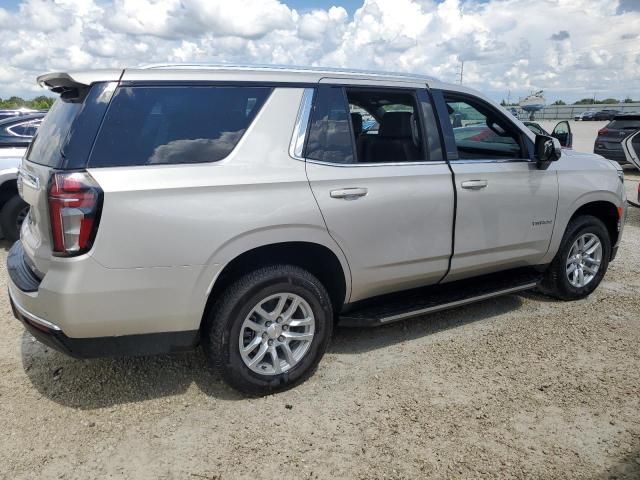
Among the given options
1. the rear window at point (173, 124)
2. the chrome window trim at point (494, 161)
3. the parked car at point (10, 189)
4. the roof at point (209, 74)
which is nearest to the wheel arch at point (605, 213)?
the chrome window trim at point (494, 161)

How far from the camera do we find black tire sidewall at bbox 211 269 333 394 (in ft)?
9.89

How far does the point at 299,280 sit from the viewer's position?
3201 mm

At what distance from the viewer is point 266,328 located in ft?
10.4

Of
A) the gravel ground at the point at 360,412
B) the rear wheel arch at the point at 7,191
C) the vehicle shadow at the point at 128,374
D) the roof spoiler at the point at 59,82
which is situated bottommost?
the vehicle shadow at the point at 128,374

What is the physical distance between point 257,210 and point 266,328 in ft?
2.39

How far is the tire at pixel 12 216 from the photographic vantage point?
6273 millimetres

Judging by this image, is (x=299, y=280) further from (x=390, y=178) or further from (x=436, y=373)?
(x=436, y=373)

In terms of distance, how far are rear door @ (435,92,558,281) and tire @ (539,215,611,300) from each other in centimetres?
32

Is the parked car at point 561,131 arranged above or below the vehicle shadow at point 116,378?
above

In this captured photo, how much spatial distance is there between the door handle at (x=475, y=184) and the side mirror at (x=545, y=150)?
62 cm

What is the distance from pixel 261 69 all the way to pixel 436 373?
7.44ft

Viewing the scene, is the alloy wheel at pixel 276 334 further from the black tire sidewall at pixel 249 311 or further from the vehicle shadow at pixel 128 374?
the vehicle shadow at pixel 128 374

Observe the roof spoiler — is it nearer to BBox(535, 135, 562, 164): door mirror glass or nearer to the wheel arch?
BBox(535, 135, 562, 164): door mirror glass

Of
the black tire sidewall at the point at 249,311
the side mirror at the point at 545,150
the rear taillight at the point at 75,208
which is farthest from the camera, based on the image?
the side mirror at the point at 545,150
